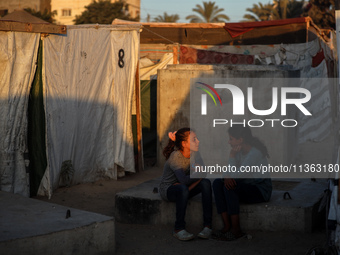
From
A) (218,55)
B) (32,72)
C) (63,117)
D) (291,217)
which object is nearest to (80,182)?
(63,117)

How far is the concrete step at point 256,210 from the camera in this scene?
5398 mm

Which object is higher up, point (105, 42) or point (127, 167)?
point (105, 42)

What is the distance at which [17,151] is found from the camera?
22.7 feet

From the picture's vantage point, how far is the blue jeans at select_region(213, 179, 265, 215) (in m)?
5.23

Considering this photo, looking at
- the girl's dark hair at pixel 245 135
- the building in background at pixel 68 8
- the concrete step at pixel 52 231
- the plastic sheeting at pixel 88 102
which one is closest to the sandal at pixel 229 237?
the girl's dark hair at pixel 245 135

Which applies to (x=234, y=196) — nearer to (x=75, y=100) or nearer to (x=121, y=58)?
(x=75, y=100)

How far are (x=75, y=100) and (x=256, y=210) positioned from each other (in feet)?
12.0

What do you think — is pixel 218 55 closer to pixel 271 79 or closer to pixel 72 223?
pixel 271 79

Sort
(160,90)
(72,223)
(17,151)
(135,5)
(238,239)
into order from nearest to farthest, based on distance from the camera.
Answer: (72,223) < (238,239) < (17,151) < (160,90) < (135,5)

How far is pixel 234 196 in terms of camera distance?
5211 mm

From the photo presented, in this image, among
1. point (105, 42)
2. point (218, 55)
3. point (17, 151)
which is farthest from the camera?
point (218, 55)

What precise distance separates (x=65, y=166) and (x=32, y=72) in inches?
60.2

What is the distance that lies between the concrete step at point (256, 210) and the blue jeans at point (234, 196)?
11 cm

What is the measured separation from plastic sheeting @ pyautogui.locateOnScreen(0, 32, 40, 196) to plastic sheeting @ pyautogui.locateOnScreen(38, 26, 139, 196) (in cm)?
30
